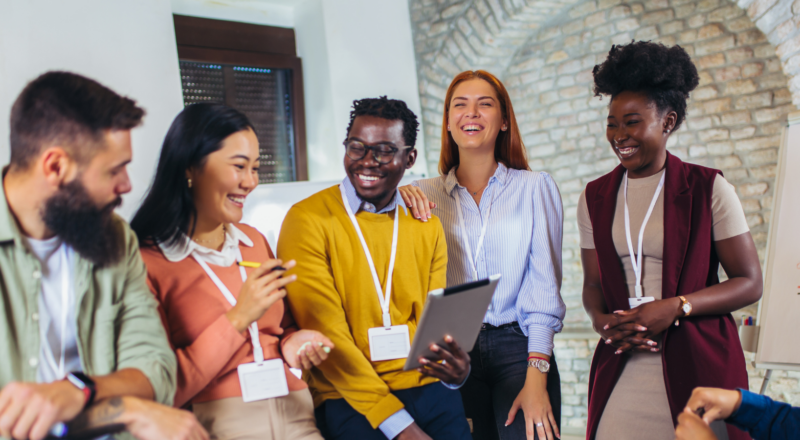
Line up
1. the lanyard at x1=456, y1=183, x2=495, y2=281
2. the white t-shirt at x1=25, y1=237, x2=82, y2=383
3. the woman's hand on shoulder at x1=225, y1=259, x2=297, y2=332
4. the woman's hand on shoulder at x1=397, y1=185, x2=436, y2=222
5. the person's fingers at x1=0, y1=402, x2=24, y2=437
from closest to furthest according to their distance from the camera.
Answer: the person's fingers at x1=0, y1=402, x2=24, y2=437
the white t-shirt at x1=25, y1=237, x2=82, y2=383
the woman's hand on shoulder at x1=225, y1=259, x2=297, y2=332
the woman's hand on shoulder at x1=397, y1=185, x2=436, y2=222
the lanyard at x1=456, y1=183, x2=495, y2=281

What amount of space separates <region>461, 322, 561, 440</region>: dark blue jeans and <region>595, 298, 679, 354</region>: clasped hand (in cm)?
30

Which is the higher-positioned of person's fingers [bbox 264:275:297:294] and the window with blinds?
the window with blinds

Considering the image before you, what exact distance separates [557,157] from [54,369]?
473 centimetres

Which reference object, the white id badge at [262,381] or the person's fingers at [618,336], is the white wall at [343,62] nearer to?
the person's fingers at [618,336]

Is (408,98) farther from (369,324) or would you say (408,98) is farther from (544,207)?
(369,324)

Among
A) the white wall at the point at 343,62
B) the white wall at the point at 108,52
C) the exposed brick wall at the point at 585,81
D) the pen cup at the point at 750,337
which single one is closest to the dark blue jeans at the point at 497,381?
the pen cup at the point at 750,337

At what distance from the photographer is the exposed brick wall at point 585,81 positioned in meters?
4.32

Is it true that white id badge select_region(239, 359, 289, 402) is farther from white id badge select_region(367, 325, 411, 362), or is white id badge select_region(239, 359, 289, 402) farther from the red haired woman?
the red haired woman

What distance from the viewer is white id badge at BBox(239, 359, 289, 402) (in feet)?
4.93

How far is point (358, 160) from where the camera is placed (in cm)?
189

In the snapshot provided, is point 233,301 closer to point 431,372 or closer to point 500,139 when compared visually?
point 431,372

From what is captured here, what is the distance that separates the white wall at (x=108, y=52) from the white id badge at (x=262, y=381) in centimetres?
142

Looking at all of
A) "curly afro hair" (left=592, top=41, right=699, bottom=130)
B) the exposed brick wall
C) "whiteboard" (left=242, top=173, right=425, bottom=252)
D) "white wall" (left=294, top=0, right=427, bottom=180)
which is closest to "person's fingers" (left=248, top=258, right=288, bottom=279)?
"curly afro hair" (left=592, top=41, right=699, bottom=130)

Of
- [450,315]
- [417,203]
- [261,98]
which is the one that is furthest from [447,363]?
[261,98]
